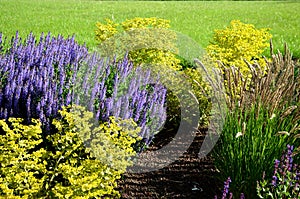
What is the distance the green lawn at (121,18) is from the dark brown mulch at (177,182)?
242 inches

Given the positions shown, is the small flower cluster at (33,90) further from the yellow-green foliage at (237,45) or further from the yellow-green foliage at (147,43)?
the yellow-green foliage at (237,45)

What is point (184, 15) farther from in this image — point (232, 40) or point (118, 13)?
point (232, 40)

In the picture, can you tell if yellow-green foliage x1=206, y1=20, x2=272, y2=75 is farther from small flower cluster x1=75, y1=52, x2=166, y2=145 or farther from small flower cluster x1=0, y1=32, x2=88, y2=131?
small flower cluster x1=0, y1=32, x2=88, y2=131

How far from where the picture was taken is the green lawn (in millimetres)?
11742

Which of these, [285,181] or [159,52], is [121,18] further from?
[285,181]

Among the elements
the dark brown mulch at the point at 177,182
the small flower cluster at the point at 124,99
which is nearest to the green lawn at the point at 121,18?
the small flower cluster at the point at 124,99

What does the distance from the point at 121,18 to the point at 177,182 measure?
36.7 ft

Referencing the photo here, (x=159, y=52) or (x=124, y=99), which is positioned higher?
(x=159, y=52)

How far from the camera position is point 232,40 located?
5918 millimetres

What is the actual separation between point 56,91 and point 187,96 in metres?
1.71

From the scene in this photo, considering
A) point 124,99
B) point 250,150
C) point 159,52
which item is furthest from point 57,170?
point 159,52

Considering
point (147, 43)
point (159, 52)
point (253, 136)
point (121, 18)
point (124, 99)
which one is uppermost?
point (121, 18)

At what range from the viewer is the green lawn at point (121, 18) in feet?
38.5

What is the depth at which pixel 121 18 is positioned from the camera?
572 inches
